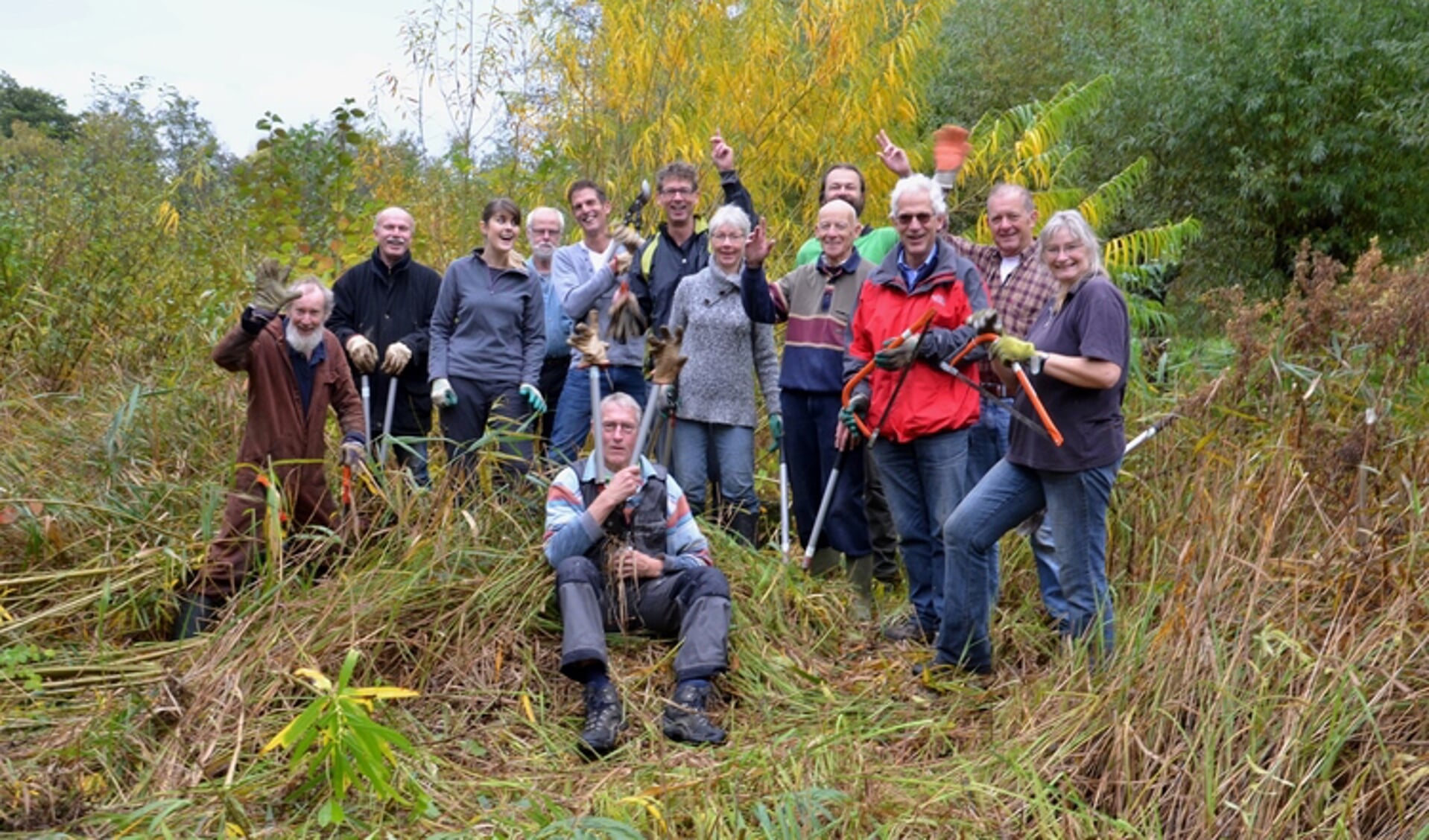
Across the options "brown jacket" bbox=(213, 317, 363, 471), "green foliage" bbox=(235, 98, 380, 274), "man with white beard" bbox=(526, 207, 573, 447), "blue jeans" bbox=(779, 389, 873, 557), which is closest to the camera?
"brown jacket" bbox=(213, 317, 363, 471)

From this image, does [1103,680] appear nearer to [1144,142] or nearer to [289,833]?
[289,833]

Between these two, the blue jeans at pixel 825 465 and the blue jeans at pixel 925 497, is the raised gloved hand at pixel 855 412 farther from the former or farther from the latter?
the blue jeans at pixel 825 465

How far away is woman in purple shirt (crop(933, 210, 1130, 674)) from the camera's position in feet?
13.5

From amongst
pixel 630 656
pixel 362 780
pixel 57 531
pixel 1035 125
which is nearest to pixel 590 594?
pixel 630 656

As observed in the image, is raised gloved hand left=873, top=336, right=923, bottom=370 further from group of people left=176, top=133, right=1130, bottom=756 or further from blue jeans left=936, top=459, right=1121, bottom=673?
blue jeans left=936, top=459, right=1121, bottom=673

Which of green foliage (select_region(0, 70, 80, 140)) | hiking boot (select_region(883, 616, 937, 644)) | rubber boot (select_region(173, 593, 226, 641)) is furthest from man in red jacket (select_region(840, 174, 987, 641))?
green foliage (select_region(0, 70, 80, 140))

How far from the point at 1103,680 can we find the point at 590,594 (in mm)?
1702

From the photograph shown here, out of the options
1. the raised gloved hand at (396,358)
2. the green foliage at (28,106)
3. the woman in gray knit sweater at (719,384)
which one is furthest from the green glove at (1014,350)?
the green foliage at (28,106)

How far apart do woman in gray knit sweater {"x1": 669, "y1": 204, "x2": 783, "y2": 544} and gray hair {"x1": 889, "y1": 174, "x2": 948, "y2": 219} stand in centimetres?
88

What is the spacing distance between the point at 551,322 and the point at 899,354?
6.75ft

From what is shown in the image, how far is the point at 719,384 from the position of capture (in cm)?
566

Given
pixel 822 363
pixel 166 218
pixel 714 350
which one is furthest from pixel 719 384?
pixel 166 218

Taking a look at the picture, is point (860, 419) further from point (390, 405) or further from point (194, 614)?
point (194, 614)

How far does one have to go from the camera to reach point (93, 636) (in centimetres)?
479
